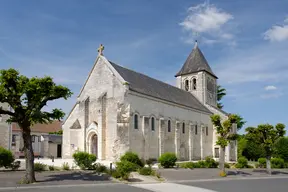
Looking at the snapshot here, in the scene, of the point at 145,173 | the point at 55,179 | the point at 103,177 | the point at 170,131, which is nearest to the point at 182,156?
the point at 170,131

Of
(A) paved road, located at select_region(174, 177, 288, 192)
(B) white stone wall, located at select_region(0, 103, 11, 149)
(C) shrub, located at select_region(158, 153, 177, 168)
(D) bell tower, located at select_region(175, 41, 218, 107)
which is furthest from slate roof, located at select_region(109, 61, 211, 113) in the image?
(A) paved road, located at select_region(174, 177, 288, 192)

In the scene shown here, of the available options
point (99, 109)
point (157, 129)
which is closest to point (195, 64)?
point (157, 129)

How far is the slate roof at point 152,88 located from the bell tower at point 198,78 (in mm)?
3102

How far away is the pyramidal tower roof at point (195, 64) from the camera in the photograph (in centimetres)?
4622

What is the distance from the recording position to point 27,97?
603 inches

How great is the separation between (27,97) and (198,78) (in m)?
34.0

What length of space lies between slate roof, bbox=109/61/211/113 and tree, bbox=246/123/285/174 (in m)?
11.2

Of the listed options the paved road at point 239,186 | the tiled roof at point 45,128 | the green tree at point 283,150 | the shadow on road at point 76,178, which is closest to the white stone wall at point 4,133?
the tiled roof at point 45,128

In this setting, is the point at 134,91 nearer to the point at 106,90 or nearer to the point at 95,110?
the point at 106,90

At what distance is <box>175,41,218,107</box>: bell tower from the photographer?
4538 centimetres

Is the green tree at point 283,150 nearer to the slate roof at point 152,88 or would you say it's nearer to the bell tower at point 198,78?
the slate roof at point 152,88

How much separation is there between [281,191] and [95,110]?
20.5 metres

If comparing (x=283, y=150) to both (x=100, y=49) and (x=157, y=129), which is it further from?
(x=100, y=49)

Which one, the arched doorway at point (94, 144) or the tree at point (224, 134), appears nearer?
the tree at point (224, 134)
